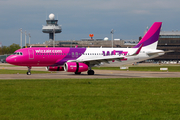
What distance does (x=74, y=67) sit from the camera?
40219mm

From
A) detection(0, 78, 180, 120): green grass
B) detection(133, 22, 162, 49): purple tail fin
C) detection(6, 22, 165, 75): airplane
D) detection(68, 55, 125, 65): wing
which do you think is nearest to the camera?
detection(0, 78, 180, 120): green grass

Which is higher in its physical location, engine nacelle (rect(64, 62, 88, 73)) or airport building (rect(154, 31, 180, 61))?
airport building (rect(154, 31, 180, 61))

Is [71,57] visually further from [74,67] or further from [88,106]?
[88,106]

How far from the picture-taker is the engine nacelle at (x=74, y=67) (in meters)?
40.0

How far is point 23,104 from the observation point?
1543cm

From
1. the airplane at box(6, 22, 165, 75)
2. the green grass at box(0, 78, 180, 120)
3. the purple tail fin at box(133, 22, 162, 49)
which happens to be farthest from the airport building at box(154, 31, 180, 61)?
the green grass at box(0, 78, 180, 120)

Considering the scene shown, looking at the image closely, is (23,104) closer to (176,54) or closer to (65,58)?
(65,58)

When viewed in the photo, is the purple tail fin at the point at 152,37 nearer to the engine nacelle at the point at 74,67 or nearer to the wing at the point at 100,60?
the wing at the point at 100,60

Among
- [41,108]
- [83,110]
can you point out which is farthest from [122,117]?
[41,108]

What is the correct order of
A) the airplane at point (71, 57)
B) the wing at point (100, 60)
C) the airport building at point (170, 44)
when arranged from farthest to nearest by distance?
the airport building at point (170, 44) → the wing at point (100, 60) → the airplane at point (71, 57)

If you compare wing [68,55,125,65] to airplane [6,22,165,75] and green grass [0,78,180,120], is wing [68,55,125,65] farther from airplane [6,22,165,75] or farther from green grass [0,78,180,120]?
green grass [0,78,180,120]

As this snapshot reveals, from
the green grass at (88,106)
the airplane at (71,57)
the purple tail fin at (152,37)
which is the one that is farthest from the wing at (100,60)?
the green grass at (88,106)

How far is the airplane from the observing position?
4103 centimetres

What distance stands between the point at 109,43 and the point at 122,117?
581 ft
